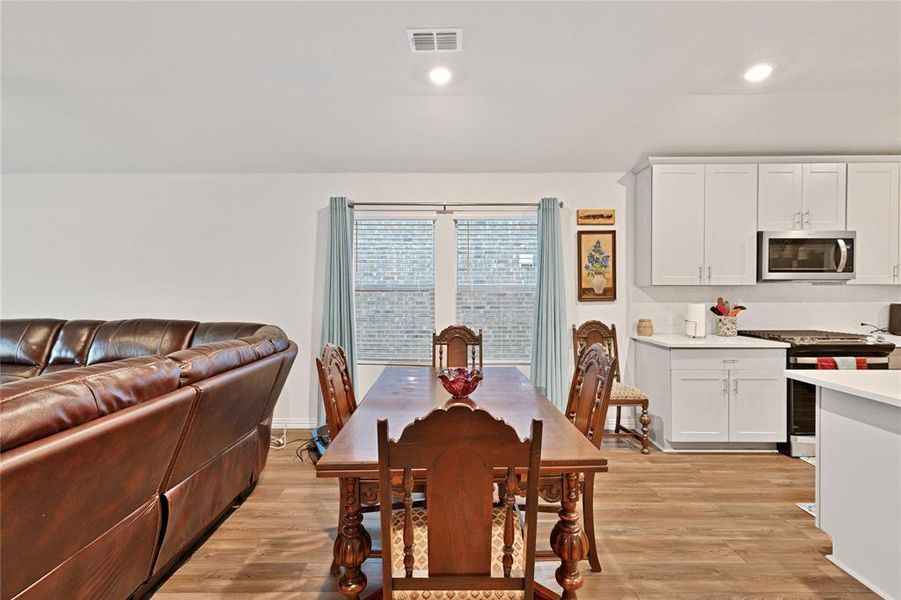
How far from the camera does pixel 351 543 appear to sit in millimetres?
1572

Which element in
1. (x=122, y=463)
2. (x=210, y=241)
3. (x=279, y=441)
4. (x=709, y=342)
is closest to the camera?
(x=122, y=463)

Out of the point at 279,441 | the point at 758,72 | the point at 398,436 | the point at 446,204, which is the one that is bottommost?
the point at 279,441

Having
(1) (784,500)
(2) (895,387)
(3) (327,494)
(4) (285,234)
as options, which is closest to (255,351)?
(3) (327,494)

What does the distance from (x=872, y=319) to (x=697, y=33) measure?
3.43 metres

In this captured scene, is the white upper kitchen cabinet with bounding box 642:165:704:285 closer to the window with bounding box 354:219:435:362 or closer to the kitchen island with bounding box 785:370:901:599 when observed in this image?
the kitchen island with bounding box 785:370:901:599

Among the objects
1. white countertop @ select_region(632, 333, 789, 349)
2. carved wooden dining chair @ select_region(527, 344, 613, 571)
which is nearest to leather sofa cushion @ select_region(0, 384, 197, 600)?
carved wooden dining chair @ select_region(527, 344, 613, 571)

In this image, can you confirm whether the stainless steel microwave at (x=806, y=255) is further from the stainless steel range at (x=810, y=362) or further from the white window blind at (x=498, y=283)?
the white window blind at (x=498, y=283)

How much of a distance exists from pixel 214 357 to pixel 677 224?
12.2 ft

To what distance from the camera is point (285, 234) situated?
4477 mm

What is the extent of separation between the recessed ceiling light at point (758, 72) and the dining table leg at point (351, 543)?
349 centimetres

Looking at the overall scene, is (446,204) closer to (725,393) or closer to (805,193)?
(725,393)

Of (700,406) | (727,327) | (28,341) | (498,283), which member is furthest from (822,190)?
(28,341)

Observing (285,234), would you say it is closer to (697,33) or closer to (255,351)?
(255,351)

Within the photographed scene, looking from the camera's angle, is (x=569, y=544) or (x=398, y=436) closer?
(x=569, y=544)
